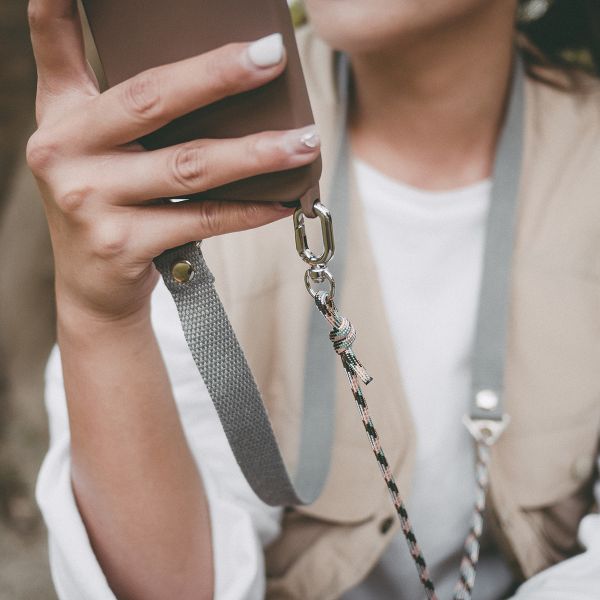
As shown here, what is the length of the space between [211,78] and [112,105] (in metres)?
0.08

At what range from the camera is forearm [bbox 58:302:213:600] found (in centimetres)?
58

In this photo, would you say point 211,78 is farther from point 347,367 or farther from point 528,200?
point 528,200

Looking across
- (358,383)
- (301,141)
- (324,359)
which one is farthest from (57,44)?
(324,359)

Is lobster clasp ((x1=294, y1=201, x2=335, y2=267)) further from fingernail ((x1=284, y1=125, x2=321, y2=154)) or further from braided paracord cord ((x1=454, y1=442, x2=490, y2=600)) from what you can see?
braided paracord cord ((x1=454, y1=442, x2=490, y2=600))

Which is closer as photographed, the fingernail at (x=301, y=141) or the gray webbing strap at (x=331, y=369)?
the fingernail at (x=301, y=141)

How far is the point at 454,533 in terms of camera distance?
868mm

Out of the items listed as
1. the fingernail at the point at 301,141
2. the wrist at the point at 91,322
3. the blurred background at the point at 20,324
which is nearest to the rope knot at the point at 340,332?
the fingernail at the point at 301,141

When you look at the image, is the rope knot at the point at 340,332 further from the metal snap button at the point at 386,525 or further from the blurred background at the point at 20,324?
the blurred background at the point at 20,324

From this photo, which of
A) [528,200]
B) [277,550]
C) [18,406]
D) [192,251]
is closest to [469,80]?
[528,200]

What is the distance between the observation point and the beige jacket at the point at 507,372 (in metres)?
0.79

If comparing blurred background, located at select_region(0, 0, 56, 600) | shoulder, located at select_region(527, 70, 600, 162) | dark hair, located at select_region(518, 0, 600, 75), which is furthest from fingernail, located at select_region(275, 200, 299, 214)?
blurred background, located at select_region(0, 0, 56, 600)

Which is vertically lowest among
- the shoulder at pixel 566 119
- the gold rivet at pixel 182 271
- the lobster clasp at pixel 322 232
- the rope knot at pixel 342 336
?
the shoulder at pixel 566 119

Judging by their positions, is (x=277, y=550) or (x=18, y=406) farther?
(x=18, y=406)

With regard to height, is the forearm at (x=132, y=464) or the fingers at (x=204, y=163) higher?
the fingers at (x=204, y=163)
